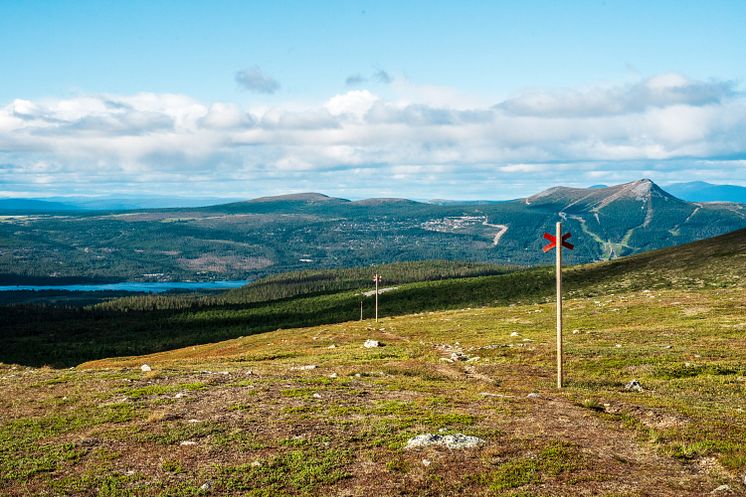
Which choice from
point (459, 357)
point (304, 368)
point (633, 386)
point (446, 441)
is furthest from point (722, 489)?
point (459, 357)

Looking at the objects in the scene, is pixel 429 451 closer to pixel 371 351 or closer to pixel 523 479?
pixel 523 479

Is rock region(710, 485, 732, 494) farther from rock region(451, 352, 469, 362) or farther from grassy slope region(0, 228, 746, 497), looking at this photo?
rock region(451, 352, 469, 362)

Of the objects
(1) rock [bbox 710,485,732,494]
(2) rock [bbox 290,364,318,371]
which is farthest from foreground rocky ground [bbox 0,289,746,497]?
(2) rock [bbox 290,364,318,371]

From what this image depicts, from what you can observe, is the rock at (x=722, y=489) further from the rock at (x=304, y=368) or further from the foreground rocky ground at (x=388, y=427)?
the rock at (x=304, y=368)

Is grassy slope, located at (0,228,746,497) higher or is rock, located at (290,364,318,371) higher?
grassy slope, located at (0,228,746,497)

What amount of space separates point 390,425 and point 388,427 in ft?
1.03

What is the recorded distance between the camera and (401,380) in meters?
40.5

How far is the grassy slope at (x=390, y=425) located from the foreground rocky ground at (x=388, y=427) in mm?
109

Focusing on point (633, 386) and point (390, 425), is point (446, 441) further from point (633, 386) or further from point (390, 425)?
point (633, 386)

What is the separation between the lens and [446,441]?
24344 millimetres

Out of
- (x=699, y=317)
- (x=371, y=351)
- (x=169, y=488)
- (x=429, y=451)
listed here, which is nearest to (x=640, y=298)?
(x=699, y=317)

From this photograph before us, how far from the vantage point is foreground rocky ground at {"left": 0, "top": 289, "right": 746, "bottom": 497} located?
2059 centimetres

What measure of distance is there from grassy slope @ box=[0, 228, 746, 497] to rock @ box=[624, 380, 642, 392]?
836mm

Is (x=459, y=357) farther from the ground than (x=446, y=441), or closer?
closer
